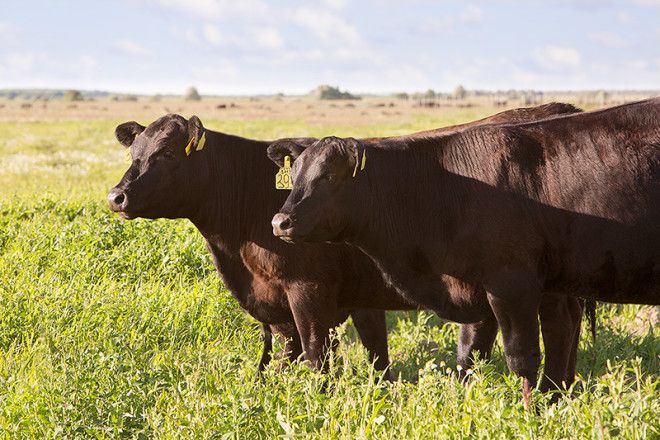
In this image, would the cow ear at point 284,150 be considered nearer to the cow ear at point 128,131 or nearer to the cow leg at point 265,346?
the cow ear at point 128,131

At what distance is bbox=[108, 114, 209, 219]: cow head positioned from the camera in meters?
6.75

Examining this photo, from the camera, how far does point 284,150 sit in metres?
6.51

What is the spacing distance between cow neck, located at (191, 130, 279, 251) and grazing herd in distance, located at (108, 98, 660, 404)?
1 centimetres

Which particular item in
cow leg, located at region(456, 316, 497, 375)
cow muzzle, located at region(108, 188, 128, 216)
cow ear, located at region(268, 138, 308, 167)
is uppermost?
cow ear, located at region(268, 138, 308, 167)

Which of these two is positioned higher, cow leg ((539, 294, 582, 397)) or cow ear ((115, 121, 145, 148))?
cow ear ((115, 121, 145, 148))

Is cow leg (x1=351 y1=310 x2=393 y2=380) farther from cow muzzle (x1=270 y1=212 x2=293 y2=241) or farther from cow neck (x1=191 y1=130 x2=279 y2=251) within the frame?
cow muzzle (x1=270 y1=212 x2=293 y2=241)

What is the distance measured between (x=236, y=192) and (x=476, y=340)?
2.19 metres

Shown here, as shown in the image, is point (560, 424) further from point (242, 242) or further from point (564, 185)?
point (242, 242)

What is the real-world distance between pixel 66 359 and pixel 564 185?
3702mm

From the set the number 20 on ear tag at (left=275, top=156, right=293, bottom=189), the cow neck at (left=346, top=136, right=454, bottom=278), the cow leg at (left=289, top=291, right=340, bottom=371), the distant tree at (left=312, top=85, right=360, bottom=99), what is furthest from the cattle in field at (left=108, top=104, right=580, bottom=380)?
the distant tree at (left=312, top=85, right=360, bottom=99)

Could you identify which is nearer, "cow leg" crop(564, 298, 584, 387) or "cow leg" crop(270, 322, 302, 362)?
"cow leg" crop(564, 298, 584, 387)

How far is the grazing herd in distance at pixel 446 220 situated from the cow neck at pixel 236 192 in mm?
12

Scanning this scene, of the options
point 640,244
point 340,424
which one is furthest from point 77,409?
point 640,244

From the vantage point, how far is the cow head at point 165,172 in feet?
22.1
